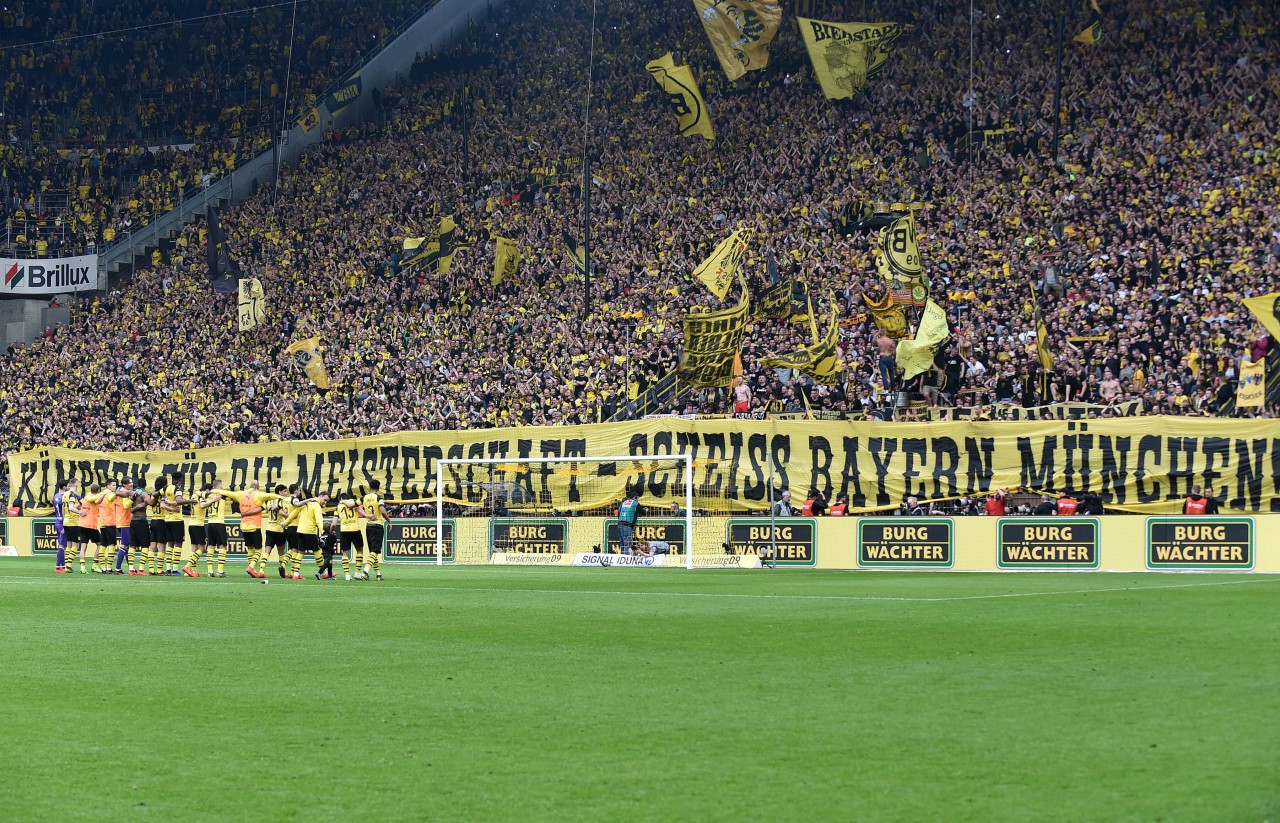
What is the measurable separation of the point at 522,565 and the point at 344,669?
23589mm

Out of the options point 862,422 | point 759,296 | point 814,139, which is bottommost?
point 862,422

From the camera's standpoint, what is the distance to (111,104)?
69.2 metres

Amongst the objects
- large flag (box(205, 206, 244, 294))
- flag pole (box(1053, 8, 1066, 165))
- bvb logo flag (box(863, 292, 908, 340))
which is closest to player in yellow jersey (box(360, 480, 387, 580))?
bvb logo flag (box(863, 292, 908, 340))

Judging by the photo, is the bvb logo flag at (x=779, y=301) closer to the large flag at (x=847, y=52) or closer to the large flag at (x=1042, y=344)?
the large flag at (x=1042, y=344)

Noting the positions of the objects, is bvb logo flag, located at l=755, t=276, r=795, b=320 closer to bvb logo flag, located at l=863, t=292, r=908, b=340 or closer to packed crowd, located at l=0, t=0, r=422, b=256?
bvb logo flag, located at l=863, t=292, r=908, b=340

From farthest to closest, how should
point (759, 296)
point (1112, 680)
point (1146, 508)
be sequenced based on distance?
point (759, 296) < point (1146, 508) < point (1112, 680)

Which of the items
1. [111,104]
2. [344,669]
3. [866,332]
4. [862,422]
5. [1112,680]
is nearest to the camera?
[1112,680]

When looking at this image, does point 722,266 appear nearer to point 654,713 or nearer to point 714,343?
point 714,343

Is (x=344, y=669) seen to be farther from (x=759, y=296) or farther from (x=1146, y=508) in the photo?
(x=759, y=296)

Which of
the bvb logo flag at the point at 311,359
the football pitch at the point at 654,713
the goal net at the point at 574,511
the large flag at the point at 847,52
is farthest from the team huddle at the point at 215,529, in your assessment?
the large flag at the point at 847,52

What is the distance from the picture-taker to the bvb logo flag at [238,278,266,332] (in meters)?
52.6

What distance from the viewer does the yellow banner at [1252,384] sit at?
31594 mm

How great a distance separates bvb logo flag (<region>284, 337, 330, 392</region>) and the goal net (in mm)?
9109

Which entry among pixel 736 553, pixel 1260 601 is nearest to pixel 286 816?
pixel 1260 601
